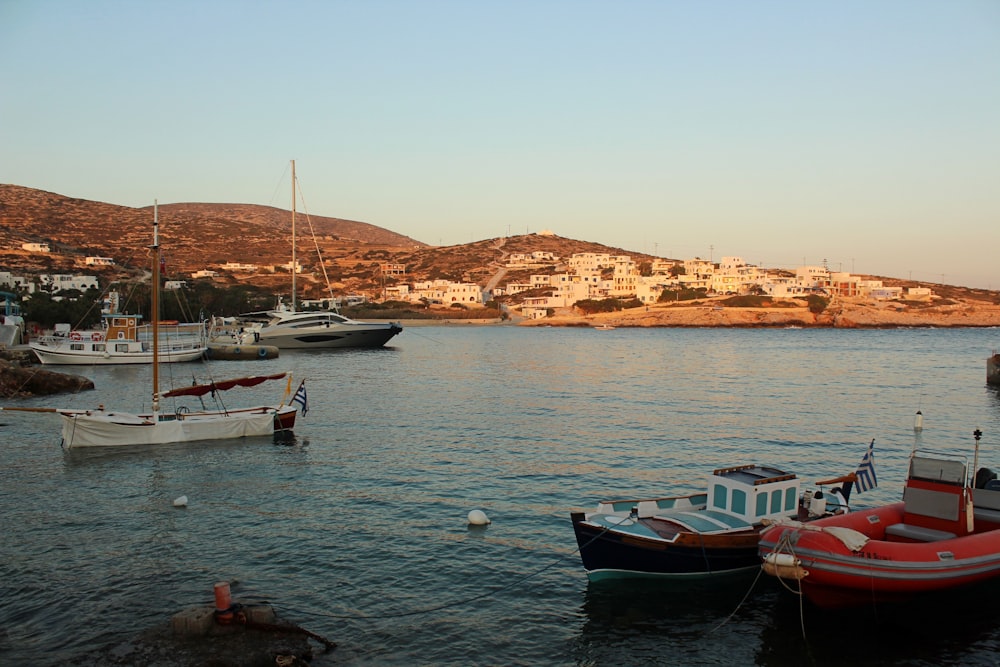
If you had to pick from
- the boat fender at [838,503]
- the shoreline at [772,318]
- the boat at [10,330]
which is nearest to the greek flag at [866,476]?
the boat fender at [838,503]

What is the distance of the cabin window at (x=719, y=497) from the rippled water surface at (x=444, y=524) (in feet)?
5.37

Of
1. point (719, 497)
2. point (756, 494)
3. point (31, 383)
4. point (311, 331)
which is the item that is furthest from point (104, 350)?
point (756, 494)

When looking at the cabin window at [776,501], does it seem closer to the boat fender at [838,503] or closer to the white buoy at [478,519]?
the boat fender at [838,503]

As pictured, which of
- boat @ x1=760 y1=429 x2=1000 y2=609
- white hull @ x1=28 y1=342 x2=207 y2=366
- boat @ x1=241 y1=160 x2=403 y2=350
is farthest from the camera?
boat @ x1=241 y1=160 x2=403 y2=350

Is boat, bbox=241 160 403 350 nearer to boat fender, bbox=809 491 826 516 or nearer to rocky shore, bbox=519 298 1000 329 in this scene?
boat fender, bbox=809 491 826 516

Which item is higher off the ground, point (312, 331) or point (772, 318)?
point (772, 318)

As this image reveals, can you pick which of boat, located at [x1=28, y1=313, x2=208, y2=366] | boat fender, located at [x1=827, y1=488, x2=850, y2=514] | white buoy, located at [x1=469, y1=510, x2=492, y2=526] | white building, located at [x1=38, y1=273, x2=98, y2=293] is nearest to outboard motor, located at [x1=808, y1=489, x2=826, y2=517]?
boat fender, located at [x1=827, y1=488, x2=850, y2=514]

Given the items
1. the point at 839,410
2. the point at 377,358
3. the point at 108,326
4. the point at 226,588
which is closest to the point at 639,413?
the point at 839,410

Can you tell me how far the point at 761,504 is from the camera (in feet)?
47.6

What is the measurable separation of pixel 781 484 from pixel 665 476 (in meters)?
8.15

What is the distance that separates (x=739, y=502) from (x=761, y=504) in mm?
428

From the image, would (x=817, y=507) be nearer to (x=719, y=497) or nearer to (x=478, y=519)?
(x=719, y=497)

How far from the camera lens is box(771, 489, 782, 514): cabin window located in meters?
14.6

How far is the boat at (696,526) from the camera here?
13469 millimetres
